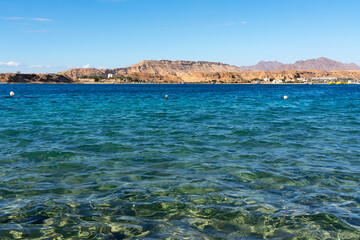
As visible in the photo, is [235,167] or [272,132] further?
[272,132]

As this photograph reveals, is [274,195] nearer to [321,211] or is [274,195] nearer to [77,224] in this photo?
[321,211]

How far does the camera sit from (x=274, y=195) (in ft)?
28.1

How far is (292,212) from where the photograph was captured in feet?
24.2

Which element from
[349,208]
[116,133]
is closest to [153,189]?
[349,208]

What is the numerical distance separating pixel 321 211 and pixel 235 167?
13.9 feet

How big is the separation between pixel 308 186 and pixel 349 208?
1.70m

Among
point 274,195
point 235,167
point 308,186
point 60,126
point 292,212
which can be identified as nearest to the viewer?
point 292,212

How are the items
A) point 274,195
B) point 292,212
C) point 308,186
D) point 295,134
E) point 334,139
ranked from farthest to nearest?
point 295,134 < point 334,139 < point 308,186 < point 274,195 < point 292,212

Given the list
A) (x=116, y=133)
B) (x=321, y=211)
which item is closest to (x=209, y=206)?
(x=321, y=211)

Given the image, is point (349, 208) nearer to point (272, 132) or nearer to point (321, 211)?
point (321, 211)

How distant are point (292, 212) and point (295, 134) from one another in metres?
12.7

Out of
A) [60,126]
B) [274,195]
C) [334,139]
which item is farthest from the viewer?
[60,126]

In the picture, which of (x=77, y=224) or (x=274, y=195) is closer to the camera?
(x=77, y=224)

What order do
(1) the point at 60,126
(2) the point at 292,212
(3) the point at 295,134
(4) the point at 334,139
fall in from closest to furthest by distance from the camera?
1. (2) the point at 292,212
2. (4) the point at 334,139
3. (3) the point at 295,134
4. (1) the point at 60,126
